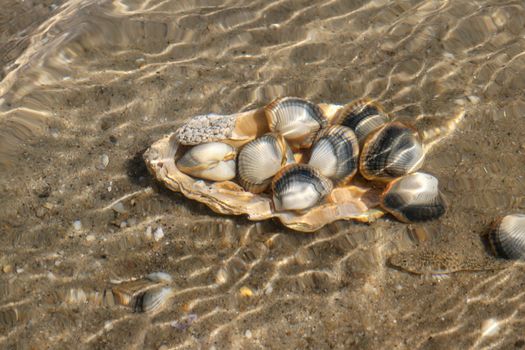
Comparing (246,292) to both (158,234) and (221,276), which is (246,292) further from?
(158,234)

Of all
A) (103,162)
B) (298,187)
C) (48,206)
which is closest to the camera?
(298,187)

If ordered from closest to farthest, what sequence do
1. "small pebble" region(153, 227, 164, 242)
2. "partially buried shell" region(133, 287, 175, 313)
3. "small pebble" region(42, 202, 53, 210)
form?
"partially buried shell" region(133, 287, 175, 313)
"small pebble" region(153, 227, 164, 242)
"small pebble" region(42, 202, 53, 210)

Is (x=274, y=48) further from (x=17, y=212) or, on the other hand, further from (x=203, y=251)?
(x=17, y=212)

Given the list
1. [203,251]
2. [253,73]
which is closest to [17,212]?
[203,251]

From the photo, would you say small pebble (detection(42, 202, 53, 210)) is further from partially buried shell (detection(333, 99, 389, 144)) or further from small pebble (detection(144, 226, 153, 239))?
partially buried shell (detection(333, 99, 389, 144))

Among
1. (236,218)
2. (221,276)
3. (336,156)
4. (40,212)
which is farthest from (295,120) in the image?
(40,212)

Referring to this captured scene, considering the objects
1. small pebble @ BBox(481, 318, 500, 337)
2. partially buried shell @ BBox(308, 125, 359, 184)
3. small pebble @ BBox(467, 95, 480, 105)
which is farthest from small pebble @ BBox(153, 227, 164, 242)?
small pebble @ BBox(467, 95, 480, 105)
